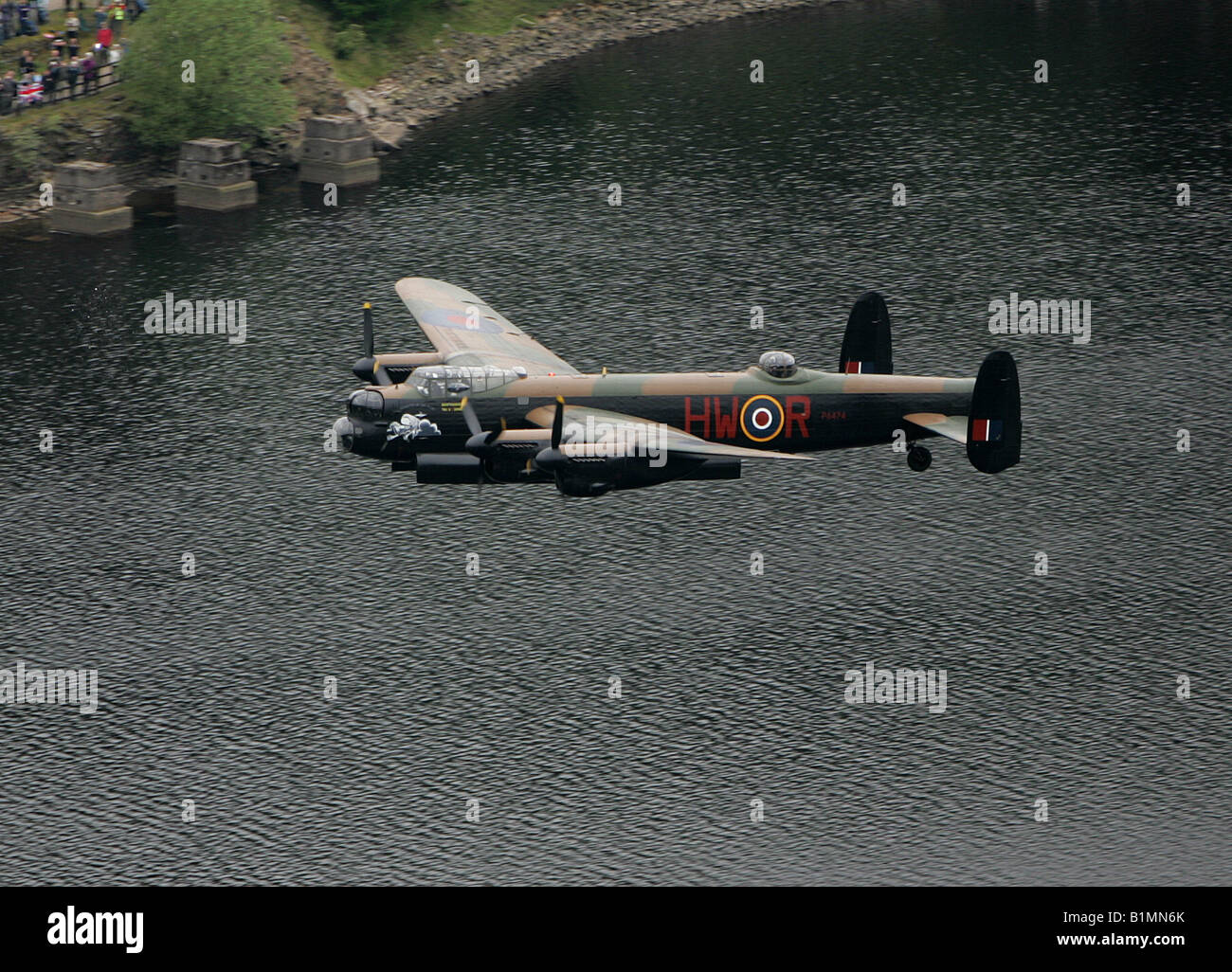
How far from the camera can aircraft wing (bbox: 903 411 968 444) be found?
308 ft

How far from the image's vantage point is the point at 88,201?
488 feet

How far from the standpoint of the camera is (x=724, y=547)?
348 ft

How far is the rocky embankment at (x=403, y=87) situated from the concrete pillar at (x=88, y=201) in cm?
443

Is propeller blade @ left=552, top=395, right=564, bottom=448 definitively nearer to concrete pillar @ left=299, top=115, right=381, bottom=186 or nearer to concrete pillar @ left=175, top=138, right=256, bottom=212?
concrete pillar @ left=175, top=138, right=256, bottom=212

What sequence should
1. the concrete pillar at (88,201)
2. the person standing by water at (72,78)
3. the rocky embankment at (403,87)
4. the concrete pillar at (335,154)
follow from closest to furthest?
the concrete pillar at (88,201) < the rocky embankment at (403,87) < the person standing by water at (72,78) < the concrete pillar at (335,154)

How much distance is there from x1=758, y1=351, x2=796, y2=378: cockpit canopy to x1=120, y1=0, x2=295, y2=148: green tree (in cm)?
7615

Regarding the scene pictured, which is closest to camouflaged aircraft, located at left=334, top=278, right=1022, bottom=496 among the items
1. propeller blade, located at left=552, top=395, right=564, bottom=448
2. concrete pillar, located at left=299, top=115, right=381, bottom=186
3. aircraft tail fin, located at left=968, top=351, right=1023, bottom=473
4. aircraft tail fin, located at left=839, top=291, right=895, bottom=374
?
aircraft tail fin, located at left=968, top=351, right=1023, bottom=473

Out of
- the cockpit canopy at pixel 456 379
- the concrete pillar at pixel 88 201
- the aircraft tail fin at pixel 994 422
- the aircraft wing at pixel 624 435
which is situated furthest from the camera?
the concrete pillar at pixel 88 201

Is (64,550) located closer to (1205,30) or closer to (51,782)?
(51,782)

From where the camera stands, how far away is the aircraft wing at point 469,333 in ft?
337

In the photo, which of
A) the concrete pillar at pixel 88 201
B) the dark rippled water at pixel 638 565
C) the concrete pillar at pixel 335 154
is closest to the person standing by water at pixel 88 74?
the concrete pillar at pixel 88 201

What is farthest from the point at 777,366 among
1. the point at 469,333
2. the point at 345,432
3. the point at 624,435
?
the point at 345,432

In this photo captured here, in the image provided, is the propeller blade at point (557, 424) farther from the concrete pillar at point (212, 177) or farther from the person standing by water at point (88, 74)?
the person standing by water at point (88, 74)
